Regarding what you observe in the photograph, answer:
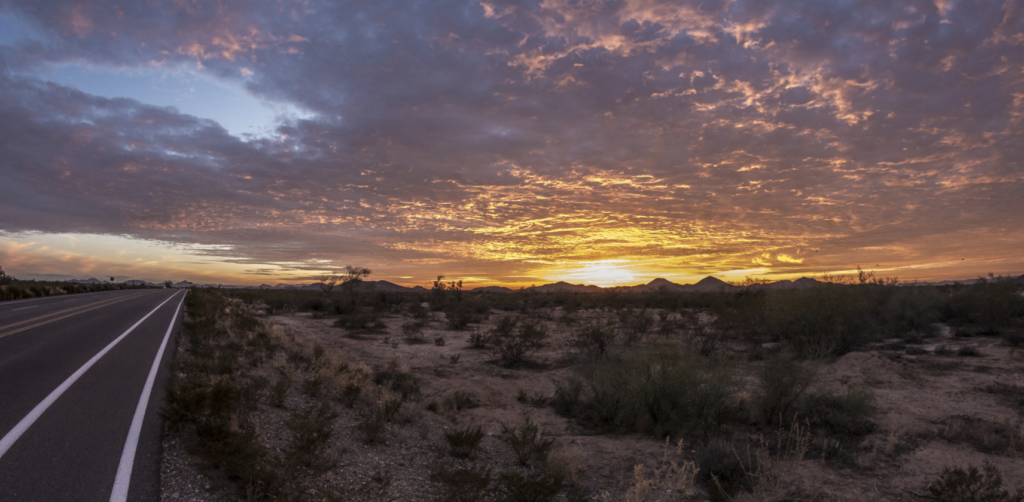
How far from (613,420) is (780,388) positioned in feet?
12.0

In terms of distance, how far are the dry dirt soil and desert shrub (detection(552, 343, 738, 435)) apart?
578mm

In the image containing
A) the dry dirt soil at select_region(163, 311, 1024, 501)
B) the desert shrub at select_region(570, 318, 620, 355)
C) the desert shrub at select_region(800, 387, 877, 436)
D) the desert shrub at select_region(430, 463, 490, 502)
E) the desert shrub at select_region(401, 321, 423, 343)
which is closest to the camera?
the desert shrub at select_region(430, 463, 490, 502)

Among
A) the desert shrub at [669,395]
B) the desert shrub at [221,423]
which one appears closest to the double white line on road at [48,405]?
the desert shrub at [221,423]

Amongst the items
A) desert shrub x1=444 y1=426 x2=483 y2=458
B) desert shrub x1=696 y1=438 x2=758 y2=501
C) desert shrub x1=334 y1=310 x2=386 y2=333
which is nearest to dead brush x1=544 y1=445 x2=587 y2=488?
desert shrub x1=444 y1=426 x2=483 y2=458

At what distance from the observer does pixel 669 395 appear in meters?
9.77

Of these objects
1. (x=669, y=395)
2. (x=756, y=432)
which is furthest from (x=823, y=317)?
(x=669, y=395)

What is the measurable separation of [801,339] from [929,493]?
13.0 metres

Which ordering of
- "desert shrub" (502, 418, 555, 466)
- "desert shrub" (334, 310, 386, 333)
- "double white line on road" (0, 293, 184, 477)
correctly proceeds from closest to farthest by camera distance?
"double white line on road" (0, 293, 184, 477) → "desert shrub" (502, 418, 555, 466) → "desert shrub" (334, 310, 386, 333)

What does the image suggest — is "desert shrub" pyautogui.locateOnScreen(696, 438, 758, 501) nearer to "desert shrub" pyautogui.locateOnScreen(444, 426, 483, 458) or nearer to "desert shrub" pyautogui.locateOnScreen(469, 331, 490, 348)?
"desert shrub" pyautogui.locateOnScreen(444, 426, 483, 458)

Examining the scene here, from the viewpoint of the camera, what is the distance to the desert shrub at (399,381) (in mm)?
11783

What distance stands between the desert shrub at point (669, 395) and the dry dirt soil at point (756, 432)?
578 millimetres

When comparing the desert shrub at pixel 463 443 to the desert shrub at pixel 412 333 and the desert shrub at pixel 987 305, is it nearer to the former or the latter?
the desert shrub at pixel 412 333

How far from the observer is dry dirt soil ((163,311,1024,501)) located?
6511 mm

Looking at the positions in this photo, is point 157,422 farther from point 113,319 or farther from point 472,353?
point 113,319
